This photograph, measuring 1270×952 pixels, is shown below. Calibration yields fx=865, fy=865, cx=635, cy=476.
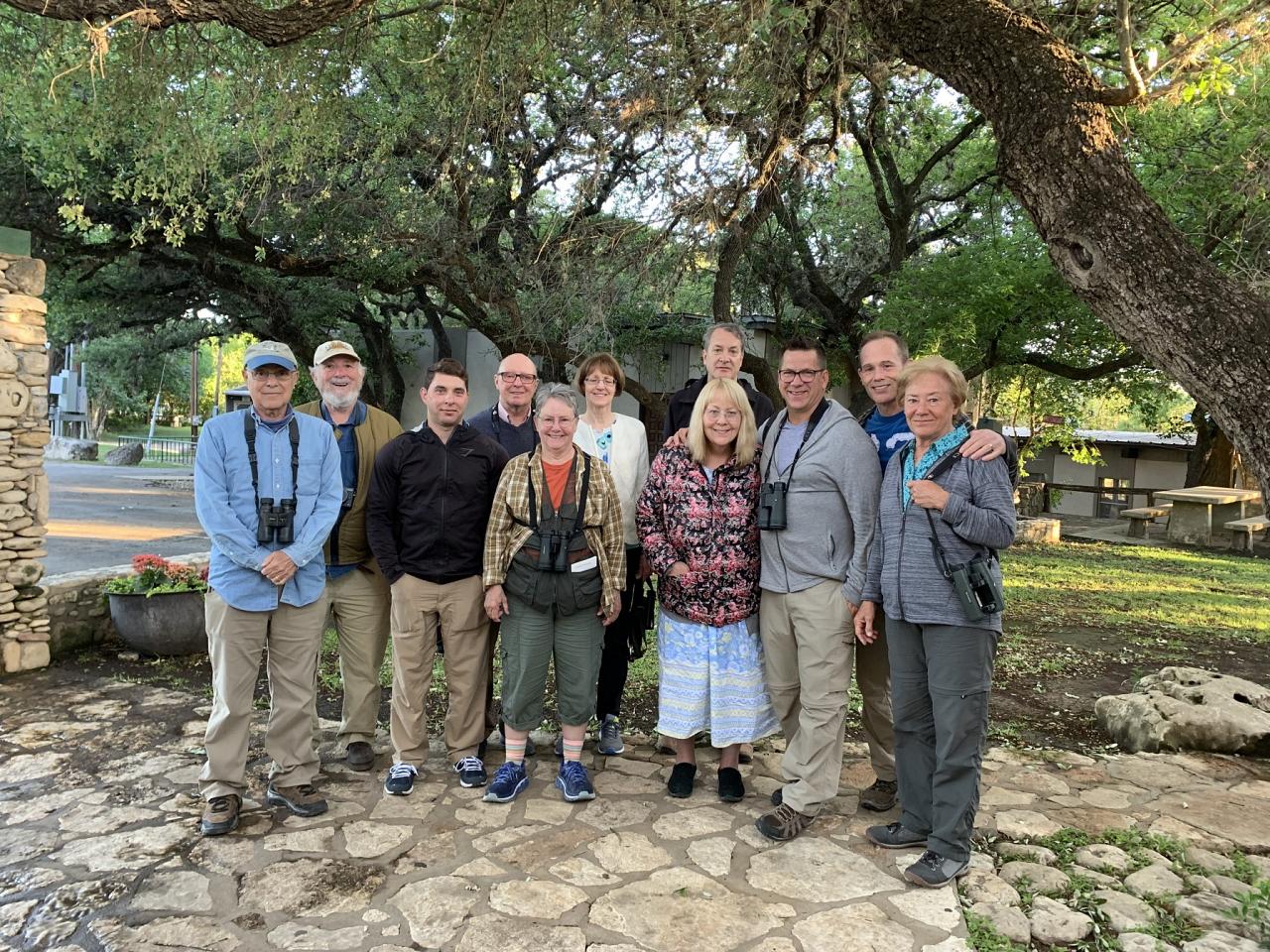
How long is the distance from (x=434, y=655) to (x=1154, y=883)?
10.2ft

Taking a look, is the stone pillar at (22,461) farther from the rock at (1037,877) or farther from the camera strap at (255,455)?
the rock at (1037,877)

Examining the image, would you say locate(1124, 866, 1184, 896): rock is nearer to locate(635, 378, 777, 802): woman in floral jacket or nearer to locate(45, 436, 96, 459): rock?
locate(635, 378, 777, 802): woman in floral jacket

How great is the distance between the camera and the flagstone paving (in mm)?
2906

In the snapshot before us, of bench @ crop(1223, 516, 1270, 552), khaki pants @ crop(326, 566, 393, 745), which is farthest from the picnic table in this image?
khaki pants @ crop(326, 566, 393, 745)

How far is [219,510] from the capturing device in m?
3.64

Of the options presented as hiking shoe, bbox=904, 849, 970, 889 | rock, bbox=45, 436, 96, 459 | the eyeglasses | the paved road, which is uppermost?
the eyeglasses

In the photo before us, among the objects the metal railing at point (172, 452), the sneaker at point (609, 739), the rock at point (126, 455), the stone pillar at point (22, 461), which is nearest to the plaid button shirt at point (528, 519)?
the sneaker at point (609, 739)

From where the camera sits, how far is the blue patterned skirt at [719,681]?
386 cm

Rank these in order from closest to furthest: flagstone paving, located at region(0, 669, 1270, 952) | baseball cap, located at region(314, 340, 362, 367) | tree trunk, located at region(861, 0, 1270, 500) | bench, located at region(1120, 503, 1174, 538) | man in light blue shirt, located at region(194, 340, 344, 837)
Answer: flagstone paving, located at region(0, 669, 1270, 952) → man in light blue shirt, located at region(194, 340, 344, 837) → tree trunk, located at region(861, 0, 1270, 500) → baseball cap, located at region(314, 340, 362, 367) → bench, located at region(1120, 503, 1174, 538)

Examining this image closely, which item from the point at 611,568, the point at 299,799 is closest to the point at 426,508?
the point at 611,568

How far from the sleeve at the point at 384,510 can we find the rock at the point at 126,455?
2993cm

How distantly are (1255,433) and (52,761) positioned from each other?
19.2 feet

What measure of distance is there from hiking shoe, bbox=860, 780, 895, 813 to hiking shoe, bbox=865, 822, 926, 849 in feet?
1.00

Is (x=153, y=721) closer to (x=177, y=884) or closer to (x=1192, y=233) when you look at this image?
(x=177, y=884)
